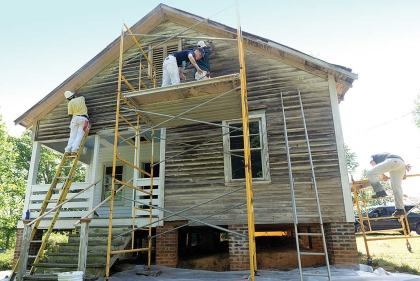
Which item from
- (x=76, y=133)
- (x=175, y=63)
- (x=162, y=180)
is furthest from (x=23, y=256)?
(x=175, y=63)

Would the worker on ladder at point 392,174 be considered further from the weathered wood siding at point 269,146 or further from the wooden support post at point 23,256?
the wooden support post at point 23,256

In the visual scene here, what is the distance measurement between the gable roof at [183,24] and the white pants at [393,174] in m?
2.31

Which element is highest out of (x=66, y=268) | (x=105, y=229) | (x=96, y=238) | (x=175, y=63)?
(x=175, y=63)

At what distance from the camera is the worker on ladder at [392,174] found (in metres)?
7.46

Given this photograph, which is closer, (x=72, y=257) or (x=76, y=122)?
(x=72, y=257)

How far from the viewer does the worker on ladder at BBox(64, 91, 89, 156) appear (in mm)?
8164

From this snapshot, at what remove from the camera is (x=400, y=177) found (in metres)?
7.62

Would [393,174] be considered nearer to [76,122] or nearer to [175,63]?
[175,63]

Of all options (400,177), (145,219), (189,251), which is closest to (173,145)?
(145,219)

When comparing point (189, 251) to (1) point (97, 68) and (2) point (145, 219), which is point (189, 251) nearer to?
(2) point (145, 219)

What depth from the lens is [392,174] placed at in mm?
7695

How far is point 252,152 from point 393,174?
3800 mm

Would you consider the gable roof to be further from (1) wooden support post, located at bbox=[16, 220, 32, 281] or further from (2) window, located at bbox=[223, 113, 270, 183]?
(1) wooden support post, located at bbox=[16, 220, 32, 281]

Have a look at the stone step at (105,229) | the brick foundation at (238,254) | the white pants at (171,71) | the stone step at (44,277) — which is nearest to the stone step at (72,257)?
the stone step at (44,277)
